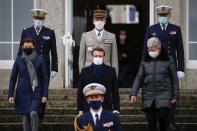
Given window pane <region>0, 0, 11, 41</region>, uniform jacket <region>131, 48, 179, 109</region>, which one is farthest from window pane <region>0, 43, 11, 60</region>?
uniform jacket <region>131, 48, 179, 109</region>

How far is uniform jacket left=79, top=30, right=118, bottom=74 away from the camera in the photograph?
13648 mm

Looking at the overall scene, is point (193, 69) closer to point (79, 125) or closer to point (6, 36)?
point (6, 36)

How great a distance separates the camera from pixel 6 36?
1923cm

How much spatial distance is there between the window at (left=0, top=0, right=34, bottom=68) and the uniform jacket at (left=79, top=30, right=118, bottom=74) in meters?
5.57

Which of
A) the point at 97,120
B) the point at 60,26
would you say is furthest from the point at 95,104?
the point at 60,26

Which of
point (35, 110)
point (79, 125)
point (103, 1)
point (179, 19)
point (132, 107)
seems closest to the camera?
point (79, 125)

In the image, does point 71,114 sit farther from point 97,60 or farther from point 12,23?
point 12,23

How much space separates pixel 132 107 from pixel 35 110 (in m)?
3.36

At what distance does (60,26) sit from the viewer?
18656 millimetres

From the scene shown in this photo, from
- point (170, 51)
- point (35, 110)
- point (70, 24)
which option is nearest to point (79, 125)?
point (35, 110)

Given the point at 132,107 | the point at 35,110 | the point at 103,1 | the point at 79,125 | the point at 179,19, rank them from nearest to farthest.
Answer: the point at 79,125, the point at 35,110, the point at 132,107, the point at 179,19, the point at 103,1

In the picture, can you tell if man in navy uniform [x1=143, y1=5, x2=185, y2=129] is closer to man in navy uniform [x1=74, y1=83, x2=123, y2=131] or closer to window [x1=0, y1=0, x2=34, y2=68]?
man in navy uniform [x1=74, y1=83, x2=123, y2=131]

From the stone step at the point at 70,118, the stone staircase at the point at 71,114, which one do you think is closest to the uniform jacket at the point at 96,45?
the stone staircase at the point at 71,114

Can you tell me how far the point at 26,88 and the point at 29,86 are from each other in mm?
54
